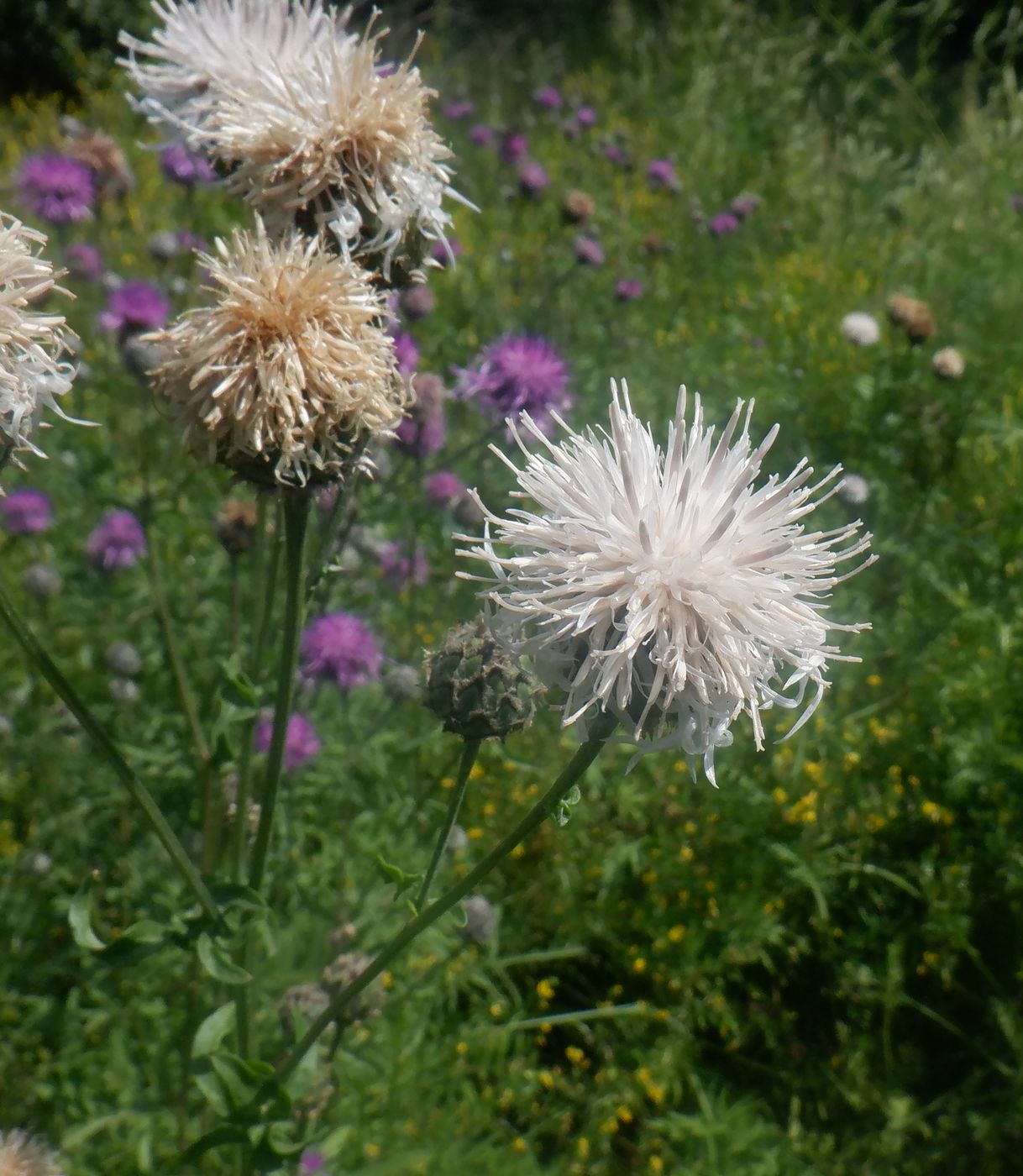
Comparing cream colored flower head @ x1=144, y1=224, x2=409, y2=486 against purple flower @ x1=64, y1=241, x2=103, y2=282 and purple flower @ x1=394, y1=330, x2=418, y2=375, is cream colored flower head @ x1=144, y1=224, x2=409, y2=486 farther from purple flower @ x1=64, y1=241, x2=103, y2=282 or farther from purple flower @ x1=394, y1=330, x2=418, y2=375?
purple flower @ x1=64, y1=241, x2=103, y2=282

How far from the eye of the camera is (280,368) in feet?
4.92

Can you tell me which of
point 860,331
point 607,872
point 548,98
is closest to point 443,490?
point 607,872

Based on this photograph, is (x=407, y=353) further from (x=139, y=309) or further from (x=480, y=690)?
(x=480, y=690)

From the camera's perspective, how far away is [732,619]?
1385mm

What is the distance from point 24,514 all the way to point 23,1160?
2.07 metres

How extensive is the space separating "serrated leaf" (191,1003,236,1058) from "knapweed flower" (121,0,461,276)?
1.34 metres

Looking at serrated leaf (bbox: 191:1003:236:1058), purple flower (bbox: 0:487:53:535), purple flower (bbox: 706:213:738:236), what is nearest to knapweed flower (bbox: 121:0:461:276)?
serrated leaf (bbox: 191:1003:236:1058)

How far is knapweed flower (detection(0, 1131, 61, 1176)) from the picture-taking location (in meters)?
1.90

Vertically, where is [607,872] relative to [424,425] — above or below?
below

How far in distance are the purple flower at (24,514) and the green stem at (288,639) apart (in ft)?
6.93

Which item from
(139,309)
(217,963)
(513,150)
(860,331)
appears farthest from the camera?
(513,150)

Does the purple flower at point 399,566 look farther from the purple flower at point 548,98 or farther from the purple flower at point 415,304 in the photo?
the purple flower at point 548,98

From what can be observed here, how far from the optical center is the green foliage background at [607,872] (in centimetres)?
285

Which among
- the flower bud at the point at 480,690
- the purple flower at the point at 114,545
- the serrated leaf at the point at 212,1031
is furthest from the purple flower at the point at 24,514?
the flower bud at the point at 480,690
